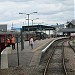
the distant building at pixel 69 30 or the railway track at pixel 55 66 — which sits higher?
the railway track at pixel 55 66

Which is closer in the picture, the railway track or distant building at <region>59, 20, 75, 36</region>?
the railway track

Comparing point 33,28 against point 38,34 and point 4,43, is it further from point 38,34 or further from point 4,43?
point 38,34

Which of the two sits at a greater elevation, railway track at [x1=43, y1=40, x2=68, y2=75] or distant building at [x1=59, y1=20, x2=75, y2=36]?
railway track at [x1=43, y1=40, x2=68, y2=75]

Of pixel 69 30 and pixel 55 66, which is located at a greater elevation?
pixel 55 66

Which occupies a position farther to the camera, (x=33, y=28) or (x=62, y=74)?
(x=33, y=28)

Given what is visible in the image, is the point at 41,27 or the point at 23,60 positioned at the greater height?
the point at 41,27

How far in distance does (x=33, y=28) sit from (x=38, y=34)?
5051cm

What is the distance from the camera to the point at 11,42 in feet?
111

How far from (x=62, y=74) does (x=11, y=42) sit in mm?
16782

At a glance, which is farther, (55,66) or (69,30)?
(69,30)

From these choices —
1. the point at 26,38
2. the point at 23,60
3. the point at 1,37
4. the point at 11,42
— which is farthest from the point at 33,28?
the point at 26,38

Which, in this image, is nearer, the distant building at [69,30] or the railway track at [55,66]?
the railway track at [55,66]

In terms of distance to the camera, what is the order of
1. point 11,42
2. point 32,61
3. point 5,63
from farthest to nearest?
point 11,42 < point 32,61 < point 5,63

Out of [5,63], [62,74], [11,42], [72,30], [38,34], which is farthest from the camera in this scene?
[72,30]
